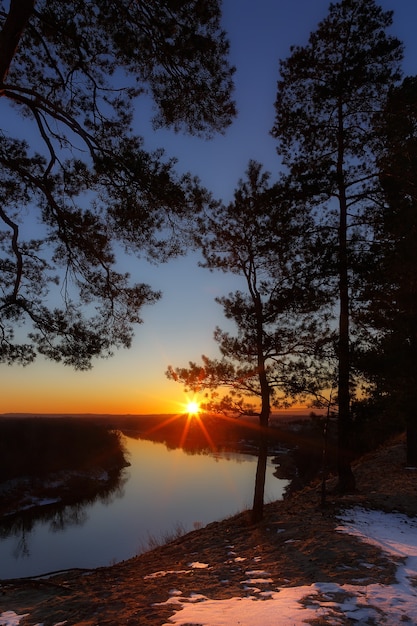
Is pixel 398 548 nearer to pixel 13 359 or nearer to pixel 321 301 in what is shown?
pixel 321 301

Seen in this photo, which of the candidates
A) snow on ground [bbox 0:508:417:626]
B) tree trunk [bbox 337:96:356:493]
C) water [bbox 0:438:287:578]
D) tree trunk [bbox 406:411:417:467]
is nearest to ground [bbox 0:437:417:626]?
snow on ground [bbox 0:508:417:626]

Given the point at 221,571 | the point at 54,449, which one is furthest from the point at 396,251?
the point at 54,449

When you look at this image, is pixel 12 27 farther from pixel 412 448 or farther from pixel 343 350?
pixel 412 448

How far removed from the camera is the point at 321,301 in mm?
12188

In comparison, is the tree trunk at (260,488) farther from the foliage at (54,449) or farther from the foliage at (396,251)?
the foliage at (54,449)

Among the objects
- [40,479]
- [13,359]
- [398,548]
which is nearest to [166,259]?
[13,359]

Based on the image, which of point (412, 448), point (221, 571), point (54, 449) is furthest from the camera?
point (54, 449)

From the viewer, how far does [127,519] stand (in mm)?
30469

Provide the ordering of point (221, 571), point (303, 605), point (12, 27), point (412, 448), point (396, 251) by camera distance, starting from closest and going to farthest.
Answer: point (303, 605), point (12, 27), point (221, 571), point (396, 251), point (412, 448)

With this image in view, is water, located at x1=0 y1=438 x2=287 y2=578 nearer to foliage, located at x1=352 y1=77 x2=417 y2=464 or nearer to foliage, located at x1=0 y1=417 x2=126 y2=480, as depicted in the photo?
foliage, located at x1=0 y1=417 x2=126 y2=480

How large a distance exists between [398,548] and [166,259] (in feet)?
23.7

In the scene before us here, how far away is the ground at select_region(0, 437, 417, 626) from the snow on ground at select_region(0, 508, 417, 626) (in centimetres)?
10

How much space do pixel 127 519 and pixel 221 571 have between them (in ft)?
85.6

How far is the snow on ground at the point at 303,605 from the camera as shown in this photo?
15.1 ft
